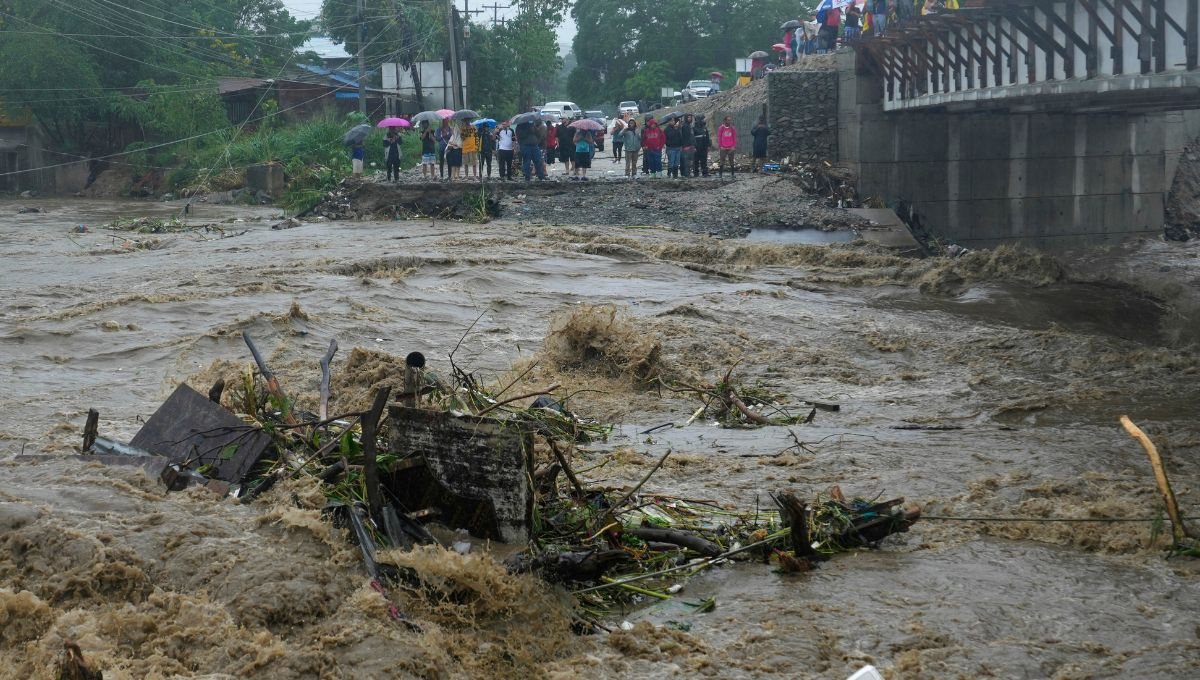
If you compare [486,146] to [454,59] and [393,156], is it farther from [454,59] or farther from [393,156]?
[454,59]

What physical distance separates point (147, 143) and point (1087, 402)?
46730 millimetres

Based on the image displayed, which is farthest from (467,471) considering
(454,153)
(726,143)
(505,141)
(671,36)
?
(671,36)

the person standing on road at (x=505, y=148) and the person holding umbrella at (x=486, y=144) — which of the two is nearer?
the person standing on road at (x=505, y=148)

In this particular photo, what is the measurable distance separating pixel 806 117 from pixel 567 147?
21.3ft

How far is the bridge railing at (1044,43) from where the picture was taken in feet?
50.8

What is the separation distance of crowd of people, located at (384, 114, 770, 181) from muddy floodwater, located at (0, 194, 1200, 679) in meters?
8.50

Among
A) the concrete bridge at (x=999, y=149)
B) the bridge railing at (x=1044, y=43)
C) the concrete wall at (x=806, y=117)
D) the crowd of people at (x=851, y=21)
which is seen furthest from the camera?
the concrete wall at (x=806, y=117)

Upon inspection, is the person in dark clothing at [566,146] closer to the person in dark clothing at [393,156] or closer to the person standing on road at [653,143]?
the person standing on road at [653,143]

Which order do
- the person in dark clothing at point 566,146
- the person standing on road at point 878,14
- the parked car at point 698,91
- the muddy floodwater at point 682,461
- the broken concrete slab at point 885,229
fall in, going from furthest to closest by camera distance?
the parked car at point 698,91
the person in dark clothing at point 566,146
the person standing on road at point 878,14
the broken concrete slab at point 885,229
the muddy floodwater at point 682,461

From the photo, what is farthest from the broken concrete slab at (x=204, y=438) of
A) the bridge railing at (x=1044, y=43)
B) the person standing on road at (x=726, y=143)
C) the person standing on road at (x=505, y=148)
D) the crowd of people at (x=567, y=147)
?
the person standing on road at (x=726, y=143)

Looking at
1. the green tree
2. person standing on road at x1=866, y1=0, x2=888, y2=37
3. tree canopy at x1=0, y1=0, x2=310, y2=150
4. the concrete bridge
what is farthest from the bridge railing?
the green tree

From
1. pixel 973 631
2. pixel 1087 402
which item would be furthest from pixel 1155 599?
pixel 1087 402

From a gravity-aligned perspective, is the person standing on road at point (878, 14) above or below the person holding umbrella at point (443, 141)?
above

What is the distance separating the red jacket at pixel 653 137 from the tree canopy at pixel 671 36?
4244 cm
